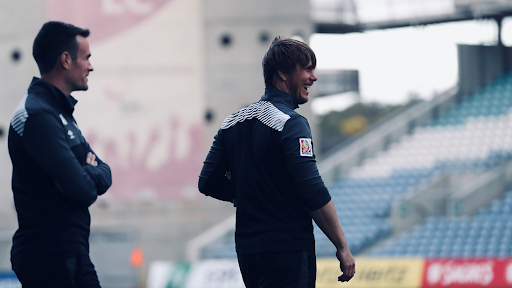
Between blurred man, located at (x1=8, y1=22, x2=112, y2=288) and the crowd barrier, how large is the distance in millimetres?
8064

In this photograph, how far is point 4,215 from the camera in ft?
58.0

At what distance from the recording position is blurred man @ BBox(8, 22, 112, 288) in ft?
7.25

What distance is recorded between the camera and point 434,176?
13.9m

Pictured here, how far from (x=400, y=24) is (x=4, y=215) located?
15577mm

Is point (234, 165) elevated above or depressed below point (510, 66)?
above

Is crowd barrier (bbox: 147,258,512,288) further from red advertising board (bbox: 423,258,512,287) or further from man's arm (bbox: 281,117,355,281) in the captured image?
man's arm (bbox: 281,117,355,281)

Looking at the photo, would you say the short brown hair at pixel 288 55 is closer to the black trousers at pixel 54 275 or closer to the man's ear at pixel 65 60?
the man's ear at pixel 65 60

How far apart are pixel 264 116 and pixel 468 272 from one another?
8569 mm

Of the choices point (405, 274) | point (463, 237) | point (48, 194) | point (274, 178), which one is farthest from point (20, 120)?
point (463, 237)

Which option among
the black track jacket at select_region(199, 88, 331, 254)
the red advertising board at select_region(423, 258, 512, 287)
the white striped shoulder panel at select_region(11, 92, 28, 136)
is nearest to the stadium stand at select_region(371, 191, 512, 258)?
the red advertising board at select_region(423, 258, 512, 287)

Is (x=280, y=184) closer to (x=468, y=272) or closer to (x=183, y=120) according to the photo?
(x=468, y=272)

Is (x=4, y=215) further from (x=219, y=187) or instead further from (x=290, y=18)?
(x=219, y=187)

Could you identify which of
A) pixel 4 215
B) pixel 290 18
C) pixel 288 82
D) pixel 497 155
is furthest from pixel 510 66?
pixel 288 82

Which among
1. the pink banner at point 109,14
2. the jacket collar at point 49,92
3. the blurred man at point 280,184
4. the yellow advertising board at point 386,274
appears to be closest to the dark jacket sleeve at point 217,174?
the blurred man at point 280,184
